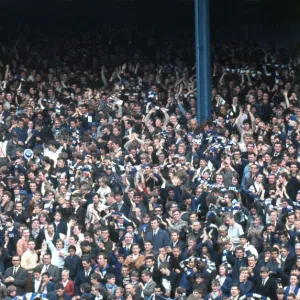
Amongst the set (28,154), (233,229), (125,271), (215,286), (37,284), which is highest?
(28,154)

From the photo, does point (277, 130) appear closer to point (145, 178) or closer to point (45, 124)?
point (145, 178)

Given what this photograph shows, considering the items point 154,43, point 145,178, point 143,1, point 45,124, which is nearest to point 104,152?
point 145,178

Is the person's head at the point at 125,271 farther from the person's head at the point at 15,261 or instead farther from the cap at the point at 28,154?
the cap at the point at 28,154

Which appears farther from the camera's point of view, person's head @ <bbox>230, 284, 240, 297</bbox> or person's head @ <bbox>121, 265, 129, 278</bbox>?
person's head @ <bbox>121, 265, 129, 278</bbox>

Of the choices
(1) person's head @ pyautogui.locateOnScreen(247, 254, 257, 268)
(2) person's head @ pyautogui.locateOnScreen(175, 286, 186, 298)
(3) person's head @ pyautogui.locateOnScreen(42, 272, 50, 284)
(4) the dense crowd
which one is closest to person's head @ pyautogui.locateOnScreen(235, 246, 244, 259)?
(4) the dense crowd

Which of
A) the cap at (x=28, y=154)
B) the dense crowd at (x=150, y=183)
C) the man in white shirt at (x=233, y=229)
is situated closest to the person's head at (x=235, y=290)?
the dense crowd at (x=150, y=183)

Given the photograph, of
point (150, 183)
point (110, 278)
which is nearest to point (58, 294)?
point (110, 278)

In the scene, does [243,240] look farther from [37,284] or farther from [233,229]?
[37,284]

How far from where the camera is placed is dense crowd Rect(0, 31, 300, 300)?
18188 mm

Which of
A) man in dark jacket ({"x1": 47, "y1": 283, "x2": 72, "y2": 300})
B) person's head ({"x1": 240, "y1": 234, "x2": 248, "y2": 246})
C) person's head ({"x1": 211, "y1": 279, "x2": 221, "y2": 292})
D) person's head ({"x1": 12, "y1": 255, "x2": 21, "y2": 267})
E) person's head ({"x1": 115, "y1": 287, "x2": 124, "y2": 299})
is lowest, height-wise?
man in dark jacket ({"x1": 47, "y1": 283, "x2": 72, "y2": 300})

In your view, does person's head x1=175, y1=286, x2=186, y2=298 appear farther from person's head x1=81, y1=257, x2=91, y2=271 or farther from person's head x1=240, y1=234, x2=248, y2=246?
person's head x1=81, y1=257, x2=91, y2=271

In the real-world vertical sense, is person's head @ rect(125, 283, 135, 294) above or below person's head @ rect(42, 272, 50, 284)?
below

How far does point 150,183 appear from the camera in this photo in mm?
21250

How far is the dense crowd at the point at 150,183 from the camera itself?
18188mm
